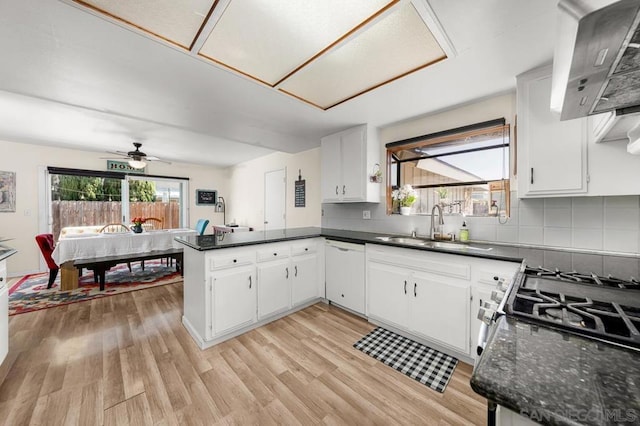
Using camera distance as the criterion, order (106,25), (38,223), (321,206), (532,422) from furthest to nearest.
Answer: (38,223) → (321,206) → (106,25) → (532,422)

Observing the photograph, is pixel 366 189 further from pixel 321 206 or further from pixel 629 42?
pixel 629 42

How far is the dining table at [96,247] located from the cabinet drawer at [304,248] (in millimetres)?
2023

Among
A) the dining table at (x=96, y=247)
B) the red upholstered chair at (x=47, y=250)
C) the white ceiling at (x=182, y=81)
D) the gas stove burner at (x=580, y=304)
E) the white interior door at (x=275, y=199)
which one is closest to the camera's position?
the gas stove burner at (x=580, y=304)

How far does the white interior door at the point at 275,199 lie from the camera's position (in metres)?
4.97

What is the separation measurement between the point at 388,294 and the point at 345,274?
23.0 inches

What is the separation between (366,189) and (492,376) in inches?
104

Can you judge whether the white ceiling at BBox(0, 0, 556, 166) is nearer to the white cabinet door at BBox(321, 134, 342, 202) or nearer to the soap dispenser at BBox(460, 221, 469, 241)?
the white cabinet door at BBox(321, 134, 342, 202)

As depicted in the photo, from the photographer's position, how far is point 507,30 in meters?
1.48

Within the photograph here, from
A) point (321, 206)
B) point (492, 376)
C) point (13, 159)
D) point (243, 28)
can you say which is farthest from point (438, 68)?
point (13, 159)

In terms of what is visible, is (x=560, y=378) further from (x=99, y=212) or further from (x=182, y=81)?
(x=99, y=212)

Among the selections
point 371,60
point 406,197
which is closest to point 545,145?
point 406,197

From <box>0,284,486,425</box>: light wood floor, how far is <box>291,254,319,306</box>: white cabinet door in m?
0.40

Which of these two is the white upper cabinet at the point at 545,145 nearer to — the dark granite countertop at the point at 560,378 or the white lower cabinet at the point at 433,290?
the white lower cabinet at the point at 433,290

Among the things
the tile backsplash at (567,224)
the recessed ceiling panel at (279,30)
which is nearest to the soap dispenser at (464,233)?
the tile backsplash at (567,224)
